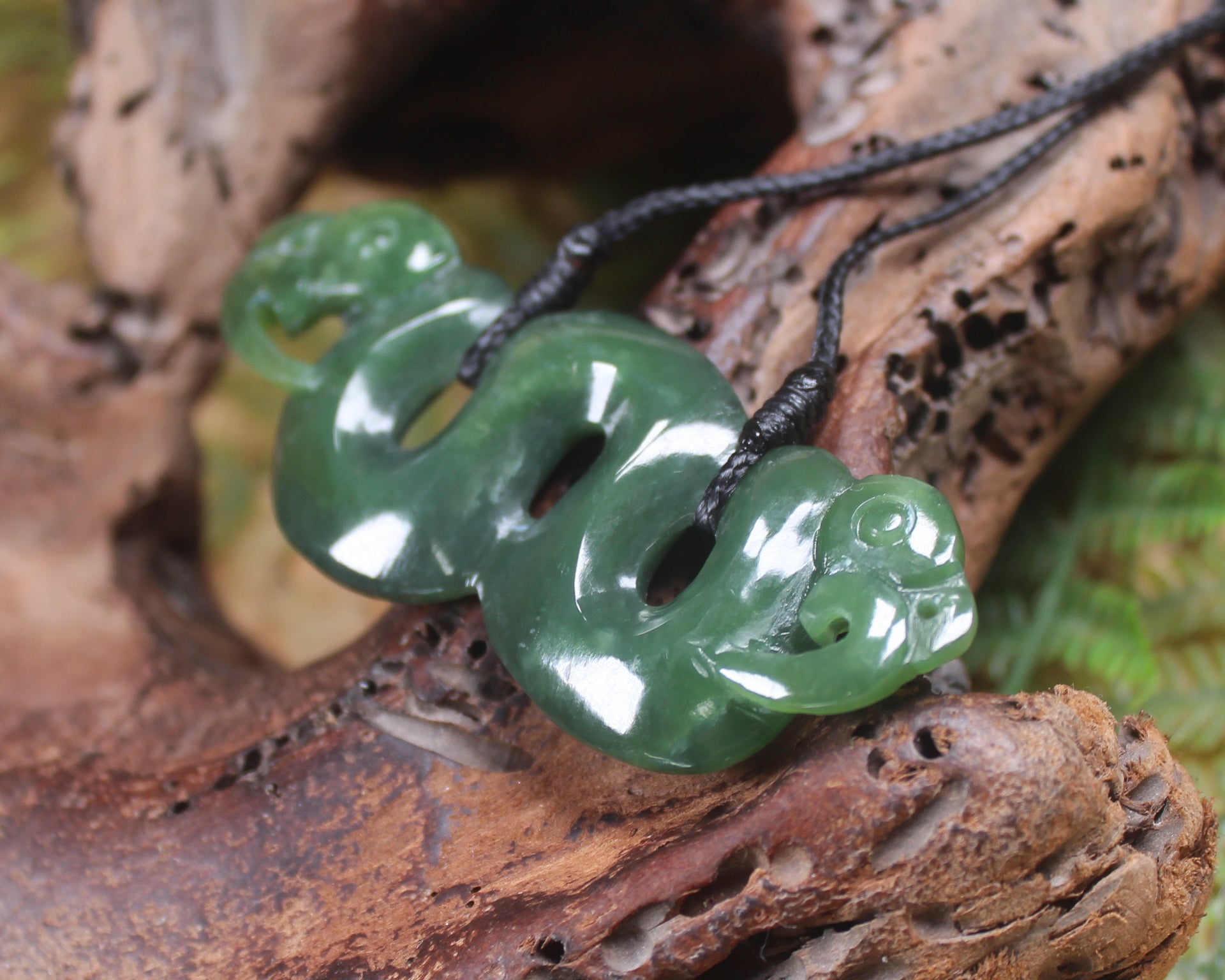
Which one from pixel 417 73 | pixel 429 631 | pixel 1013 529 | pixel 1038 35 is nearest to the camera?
pixel 429 631

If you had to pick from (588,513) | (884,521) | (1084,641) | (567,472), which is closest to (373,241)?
(567,472)

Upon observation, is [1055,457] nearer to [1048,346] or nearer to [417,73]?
[1048,346]

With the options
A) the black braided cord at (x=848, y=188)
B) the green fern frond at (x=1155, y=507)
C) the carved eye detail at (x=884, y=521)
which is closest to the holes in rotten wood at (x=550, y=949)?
the carved eye detail at (x=884, y=521)

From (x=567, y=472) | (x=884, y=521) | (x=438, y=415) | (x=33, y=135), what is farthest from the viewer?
(x=33, y=135)

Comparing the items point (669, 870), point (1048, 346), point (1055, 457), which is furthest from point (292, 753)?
point (1055, 457)

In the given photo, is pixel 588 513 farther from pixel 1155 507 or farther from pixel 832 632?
pixel 1155 507

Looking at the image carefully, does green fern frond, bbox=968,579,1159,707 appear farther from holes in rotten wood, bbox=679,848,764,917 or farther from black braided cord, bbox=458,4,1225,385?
holes in rotten wood, bbox=679,848,764,917

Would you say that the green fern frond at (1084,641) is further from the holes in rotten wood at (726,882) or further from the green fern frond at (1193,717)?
the holes in rotten wood at (726,882)
